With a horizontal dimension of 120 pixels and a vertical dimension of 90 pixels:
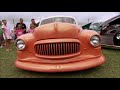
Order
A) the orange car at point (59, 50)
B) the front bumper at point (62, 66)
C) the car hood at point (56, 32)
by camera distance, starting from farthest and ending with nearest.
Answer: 1. the car hood at point (56, 32)
2. the orange car at point (59, 50)
3. the front bumper at point (62, 66)

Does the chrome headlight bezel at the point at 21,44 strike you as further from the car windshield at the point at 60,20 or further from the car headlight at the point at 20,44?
the car windshield at the point at 60,20

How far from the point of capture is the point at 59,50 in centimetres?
469

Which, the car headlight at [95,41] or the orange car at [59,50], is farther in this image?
the car headlight at [95,41]

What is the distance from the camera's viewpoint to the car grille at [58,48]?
4684 mm

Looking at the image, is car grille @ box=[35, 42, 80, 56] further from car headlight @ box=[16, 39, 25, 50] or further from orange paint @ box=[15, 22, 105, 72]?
car headlight @ box=[16, 39, 25, 50]

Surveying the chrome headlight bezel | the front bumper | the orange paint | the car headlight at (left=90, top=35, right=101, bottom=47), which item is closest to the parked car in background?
the car headlight at (left=90, top=35, right=101, bottom=47)

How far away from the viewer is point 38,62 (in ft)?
15.8

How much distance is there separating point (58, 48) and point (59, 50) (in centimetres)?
5

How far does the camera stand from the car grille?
4684 mm

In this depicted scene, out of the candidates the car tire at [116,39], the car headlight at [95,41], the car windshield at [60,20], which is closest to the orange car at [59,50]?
the car headlight at [95,41]

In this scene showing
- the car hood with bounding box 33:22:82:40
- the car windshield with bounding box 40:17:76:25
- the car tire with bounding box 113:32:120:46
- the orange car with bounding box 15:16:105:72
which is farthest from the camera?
the car tire with bounding box 113:32:120:46

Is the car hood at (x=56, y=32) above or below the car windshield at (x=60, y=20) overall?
below

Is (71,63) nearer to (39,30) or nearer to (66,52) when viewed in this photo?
(66,52)

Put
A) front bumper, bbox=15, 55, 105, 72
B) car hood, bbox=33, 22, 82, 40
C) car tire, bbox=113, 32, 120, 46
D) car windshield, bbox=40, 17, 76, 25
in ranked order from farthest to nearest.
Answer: car tire, bbox=113, 32, 120, 46, car windshield, bbox=40, 17, 76, 25, car hood, bbox=33, 22, 82, 40, front bumper, bbox=15, 55, 105, 72
